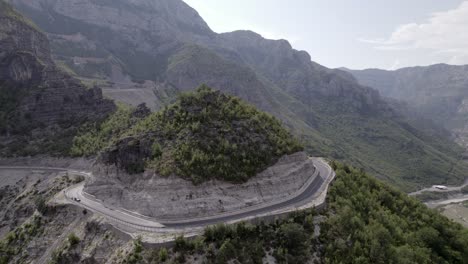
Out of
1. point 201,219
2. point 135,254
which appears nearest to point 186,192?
point 201,219

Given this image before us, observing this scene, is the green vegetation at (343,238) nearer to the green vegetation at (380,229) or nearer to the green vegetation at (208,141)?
the green vegetation at (380,229)

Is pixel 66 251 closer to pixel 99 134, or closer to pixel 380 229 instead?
pixel 380 229

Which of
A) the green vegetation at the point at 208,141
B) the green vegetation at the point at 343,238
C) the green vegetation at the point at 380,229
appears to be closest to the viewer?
the green vegetation at the point at 343,238

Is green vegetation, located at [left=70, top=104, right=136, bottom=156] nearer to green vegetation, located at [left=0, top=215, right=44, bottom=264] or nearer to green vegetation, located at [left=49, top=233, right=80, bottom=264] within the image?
green vegetation, located at [left=0, top=215, right=44, bottom=264]

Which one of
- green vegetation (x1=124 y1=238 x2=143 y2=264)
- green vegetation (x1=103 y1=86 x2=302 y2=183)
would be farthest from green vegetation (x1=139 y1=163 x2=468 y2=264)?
green vegetation (x1=103 y1=86 x2=302 y2=183)

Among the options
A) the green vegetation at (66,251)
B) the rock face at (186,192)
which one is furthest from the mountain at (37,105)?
the green vegetation at (66,251)

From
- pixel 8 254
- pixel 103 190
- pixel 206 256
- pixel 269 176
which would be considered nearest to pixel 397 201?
pixel 269 176
